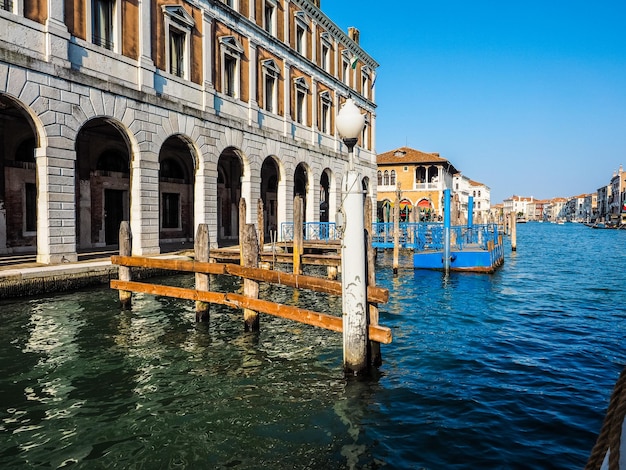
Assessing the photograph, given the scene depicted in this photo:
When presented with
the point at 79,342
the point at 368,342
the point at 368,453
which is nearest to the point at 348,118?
the point at 368,342

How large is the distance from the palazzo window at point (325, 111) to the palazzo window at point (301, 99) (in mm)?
1972

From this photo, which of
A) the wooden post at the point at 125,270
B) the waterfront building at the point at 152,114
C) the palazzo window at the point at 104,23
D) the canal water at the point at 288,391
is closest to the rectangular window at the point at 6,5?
the waterfront building at the point at 152,114

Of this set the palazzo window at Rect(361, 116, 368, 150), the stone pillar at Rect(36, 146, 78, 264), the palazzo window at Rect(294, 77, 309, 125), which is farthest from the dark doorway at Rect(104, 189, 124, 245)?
the palazzo window at Rect(361, 116, 368, 150)

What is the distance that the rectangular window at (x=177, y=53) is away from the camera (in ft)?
52.9

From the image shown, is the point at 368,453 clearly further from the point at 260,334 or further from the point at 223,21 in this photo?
the point at 223,21

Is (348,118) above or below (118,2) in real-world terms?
below

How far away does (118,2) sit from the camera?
13711 mm

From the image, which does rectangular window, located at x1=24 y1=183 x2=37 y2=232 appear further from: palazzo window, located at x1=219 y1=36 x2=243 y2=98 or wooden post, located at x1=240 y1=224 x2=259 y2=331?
wooden post, located at x1=240 y1=224 x2=259 y2=331

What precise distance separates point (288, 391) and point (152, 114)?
12609mm

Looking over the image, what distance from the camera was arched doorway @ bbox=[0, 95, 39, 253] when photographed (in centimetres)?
1450

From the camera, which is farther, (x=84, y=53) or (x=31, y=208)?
(x=31, y=208)

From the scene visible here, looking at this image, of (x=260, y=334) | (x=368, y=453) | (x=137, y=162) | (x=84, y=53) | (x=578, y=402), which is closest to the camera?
(x=368, y=453)

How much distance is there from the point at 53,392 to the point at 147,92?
11896 millimetres

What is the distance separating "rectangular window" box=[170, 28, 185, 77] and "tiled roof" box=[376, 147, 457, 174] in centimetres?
3455
